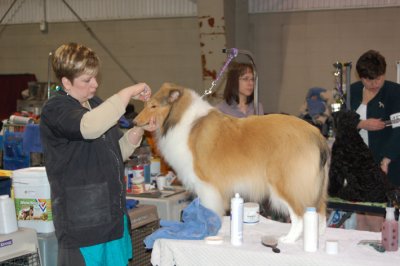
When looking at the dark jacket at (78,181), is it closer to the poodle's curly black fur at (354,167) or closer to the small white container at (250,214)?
the small white container at (250,214)

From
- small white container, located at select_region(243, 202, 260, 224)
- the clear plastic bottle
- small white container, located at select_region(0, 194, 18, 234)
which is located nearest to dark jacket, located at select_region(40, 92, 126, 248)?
small white container, located at select_region(0, 194, 18, 234)

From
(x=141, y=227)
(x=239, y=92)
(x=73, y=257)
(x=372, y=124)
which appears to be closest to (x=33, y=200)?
(x=141, y=227)

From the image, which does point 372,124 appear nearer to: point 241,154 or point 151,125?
point 241,154

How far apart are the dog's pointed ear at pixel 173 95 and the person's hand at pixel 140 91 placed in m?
0.29

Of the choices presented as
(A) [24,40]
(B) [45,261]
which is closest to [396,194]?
(B) [45,261]

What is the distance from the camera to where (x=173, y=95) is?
2736 mm

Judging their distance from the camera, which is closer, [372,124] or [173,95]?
[173,95]

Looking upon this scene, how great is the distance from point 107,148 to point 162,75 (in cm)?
772

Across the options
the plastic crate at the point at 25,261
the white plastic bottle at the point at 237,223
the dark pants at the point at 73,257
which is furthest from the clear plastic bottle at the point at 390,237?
the plastic crate at the point at 25,261

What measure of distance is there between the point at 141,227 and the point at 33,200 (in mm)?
766

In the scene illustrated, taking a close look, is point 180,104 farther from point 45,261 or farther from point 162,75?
point 162,75

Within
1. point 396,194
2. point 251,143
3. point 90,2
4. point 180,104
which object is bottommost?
point 396,194

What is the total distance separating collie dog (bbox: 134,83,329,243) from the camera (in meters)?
2.37

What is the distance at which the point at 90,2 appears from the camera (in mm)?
10203
